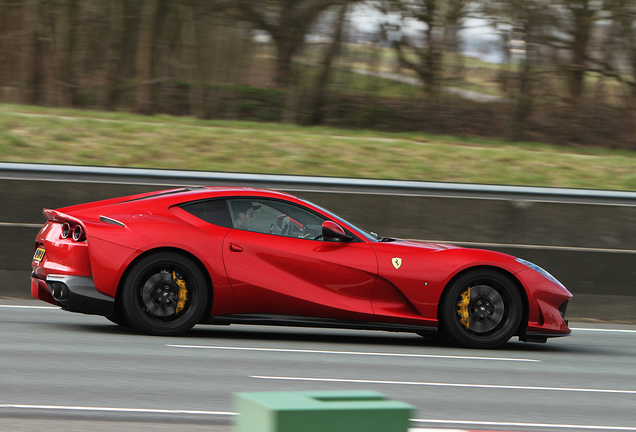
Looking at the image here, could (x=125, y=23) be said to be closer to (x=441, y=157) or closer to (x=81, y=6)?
(x=81, y=6)

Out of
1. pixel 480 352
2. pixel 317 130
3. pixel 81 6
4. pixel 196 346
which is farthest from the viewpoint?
pixel 81 6

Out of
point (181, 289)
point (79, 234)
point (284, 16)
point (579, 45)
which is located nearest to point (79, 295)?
point (79, 234)

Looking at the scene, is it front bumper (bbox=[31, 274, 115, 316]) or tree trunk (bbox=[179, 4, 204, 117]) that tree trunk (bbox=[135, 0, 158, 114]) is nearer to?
tree trunk (bbox=[179, 4, 204, 117])

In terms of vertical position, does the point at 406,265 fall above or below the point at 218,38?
below

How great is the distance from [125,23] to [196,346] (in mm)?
13151

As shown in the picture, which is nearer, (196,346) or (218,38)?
(196,346)

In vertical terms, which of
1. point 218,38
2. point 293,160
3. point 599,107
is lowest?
point 293,160

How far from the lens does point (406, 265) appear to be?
724 centimetres

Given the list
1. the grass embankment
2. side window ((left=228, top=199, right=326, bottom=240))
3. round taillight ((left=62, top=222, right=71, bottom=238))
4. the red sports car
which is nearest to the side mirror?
the red sports car

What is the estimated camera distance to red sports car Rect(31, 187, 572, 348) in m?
6.89

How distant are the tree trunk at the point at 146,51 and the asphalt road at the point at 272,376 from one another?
1058 centimetres

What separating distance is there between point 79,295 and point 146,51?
497 inches

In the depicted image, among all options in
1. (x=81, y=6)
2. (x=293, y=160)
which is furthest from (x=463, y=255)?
(x=81, y=6)

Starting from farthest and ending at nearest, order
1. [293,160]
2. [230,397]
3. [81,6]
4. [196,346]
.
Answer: [81,6] → [293,160] → [196,346] → [230,397]
